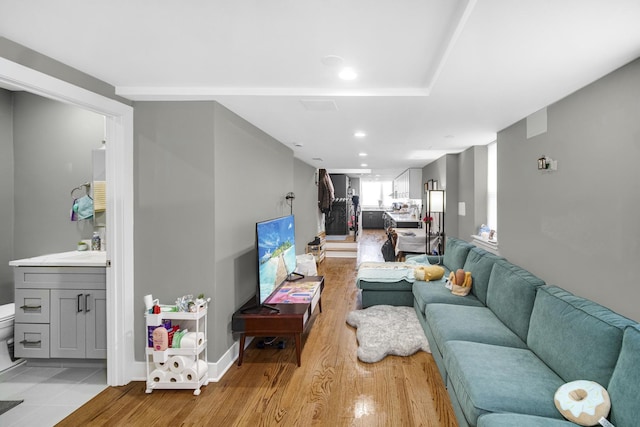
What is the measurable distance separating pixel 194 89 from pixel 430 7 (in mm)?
1813

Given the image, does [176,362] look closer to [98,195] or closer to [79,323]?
[79,323]

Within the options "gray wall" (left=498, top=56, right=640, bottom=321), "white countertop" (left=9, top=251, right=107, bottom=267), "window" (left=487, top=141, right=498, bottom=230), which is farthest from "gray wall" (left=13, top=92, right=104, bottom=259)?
"window" (left=487, top=141, right=498, bottom=230)

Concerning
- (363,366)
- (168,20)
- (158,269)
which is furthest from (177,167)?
(363,366)

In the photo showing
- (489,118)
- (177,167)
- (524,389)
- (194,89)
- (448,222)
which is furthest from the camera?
(448,222)

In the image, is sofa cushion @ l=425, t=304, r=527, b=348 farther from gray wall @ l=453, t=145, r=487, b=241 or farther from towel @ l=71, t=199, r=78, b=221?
towel @ l=71, t=199, r=78, b=221

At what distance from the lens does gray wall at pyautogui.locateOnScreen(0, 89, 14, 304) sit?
3.19 metres

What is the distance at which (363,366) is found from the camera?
290 centimetres

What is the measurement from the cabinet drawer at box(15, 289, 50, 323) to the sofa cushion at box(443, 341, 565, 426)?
3.32 meters

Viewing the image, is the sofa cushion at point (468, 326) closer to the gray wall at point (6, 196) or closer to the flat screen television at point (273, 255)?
the flat screen television at point (273, 255)

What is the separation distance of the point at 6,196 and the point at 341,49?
3.61 m

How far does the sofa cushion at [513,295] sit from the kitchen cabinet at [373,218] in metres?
11.8

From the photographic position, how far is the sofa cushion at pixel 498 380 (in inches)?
65.1

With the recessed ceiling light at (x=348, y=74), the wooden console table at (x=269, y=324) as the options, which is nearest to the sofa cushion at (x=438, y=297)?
the wooden console table at (x=269, y=324)

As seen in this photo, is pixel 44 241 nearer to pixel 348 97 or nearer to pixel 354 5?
pixel 348 97
